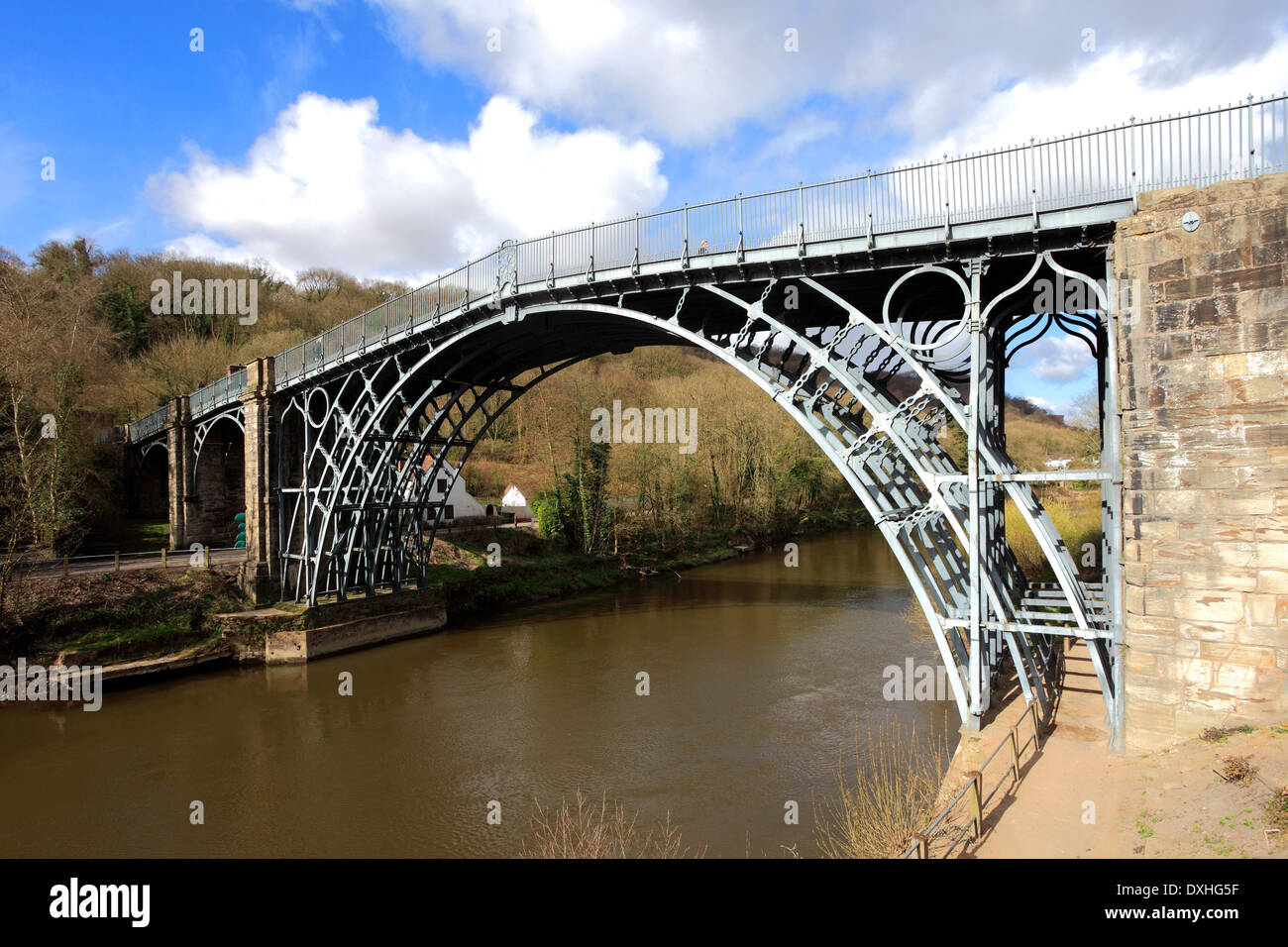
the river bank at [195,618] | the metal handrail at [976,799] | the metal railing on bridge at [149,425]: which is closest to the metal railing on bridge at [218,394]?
the metal railing on bridge at [149,425]

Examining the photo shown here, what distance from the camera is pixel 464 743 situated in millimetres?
13656

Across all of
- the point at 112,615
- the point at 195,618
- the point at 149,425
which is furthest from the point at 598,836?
the point at 149,425

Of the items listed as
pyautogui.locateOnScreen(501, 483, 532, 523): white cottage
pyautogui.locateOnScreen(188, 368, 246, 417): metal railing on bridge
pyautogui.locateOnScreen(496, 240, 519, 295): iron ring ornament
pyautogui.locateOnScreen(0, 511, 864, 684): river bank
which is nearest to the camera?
pyautogui.locateOnScreen(496, 240, 519, 295): iron ring ornament

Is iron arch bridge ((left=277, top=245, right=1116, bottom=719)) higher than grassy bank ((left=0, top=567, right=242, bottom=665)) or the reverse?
higher

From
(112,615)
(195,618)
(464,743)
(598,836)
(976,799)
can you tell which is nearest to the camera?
(976,799)

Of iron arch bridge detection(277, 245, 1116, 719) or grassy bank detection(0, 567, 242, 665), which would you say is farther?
grassy bank detection(0, 567, 242, 665)

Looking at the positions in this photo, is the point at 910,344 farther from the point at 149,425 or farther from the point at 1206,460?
the point at 149,425

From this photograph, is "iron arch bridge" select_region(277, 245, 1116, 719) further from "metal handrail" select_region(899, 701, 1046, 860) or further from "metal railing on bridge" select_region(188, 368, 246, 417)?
"metal railing on bridge" select_region(188, 368, 246, 417)

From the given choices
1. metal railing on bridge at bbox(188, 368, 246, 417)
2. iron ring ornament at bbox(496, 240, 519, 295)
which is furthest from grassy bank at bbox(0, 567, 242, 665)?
iron ring ornament at bbox(496, 240, 519, 295)

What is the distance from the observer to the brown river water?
1035cm
